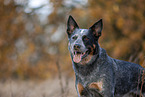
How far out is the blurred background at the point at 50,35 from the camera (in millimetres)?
7922

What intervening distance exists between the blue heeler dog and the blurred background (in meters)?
3.18

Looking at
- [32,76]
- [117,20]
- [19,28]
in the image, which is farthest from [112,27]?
[32,76]

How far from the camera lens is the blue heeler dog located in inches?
114

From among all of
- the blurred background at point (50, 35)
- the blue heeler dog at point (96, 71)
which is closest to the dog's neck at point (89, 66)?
the blue heeler dog at point (96, 71)

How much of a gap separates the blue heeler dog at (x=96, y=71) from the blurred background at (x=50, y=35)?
10.4 ft

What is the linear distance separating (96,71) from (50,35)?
8.94m

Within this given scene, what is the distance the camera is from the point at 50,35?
1170cm

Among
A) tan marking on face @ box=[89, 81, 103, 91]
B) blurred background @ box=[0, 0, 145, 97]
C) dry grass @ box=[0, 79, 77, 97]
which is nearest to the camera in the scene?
tan marking on face @ box=[89, 81, 103, 91]

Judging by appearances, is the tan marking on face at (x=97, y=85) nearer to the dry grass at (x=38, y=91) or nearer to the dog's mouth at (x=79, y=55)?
the dog's mouth at (x=79, y=55)

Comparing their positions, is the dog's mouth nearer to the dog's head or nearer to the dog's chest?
the dog's head

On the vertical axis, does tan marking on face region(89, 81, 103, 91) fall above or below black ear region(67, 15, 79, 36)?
below

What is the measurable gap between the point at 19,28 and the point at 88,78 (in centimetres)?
785

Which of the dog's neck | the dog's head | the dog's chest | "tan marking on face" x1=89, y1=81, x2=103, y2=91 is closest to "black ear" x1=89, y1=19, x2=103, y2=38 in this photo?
the dog's head

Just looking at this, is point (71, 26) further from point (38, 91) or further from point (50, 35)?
point (50, 35)
